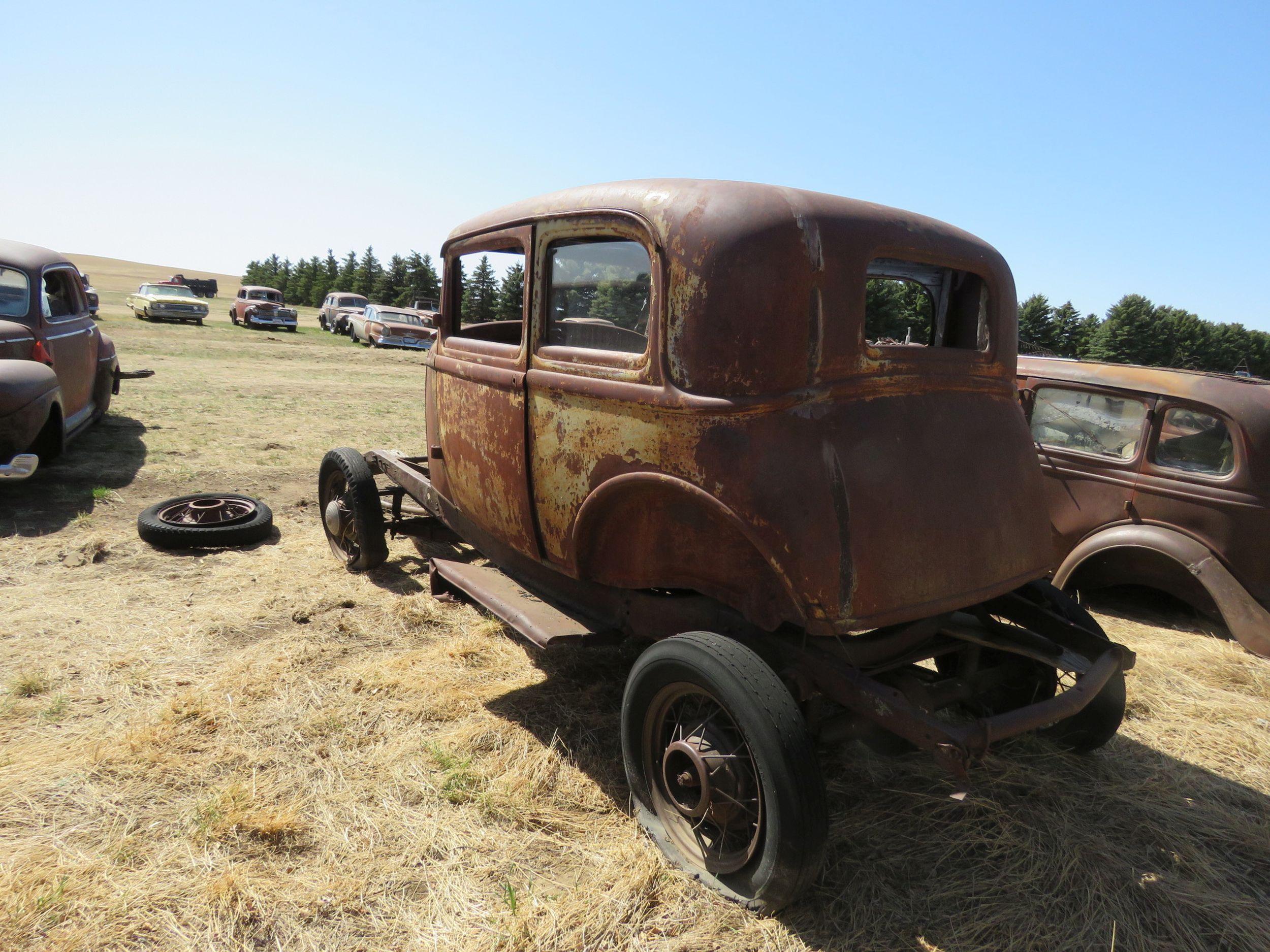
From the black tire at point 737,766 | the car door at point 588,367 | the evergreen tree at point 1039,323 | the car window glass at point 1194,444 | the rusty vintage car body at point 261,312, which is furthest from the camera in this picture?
the rusty vintage car body at point 261,312

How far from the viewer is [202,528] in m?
5.16

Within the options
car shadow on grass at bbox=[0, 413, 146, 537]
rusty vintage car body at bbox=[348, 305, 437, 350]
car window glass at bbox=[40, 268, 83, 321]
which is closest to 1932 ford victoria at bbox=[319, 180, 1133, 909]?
car shadow on grass at bbox=[0, 413, 146, 537]

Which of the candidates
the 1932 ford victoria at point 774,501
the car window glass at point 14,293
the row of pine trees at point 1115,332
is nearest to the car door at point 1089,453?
the 1932 ford victoria at point 774,501

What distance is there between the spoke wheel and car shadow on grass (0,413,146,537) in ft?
16.1

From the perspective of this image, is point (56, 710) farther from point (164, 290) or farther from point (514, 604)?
point (164, 290)

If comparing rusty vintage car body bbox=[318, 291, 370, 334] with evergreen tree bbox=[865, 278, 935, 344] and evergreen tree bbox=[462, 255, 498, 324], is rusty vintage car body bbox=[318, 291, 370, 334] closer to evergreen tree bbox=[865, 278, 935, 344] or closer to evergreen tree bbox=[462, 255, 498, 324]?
evergreen tree bbox=[462, 255, 498, 324]

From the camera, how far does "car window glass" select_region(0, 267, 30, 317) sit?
20.9ft

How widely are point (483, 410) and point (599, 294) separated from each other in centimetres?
84

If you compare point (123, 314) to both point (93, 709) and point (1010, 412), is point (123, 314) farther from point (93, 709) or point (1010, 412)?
point (1010, 412)

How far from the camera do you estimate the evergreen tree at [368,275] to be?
152 ft

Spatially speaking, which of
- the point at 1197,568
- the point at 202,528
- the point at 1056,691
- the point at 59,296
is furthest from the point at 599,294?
the point at 59,296

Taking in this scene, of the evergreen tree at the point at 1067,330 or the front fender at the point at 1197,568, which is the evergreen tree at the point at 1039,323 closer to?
the evergreen tree at the point at 1067,330

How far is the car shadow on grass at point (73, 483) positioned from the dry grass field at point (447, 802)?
2.70 ft

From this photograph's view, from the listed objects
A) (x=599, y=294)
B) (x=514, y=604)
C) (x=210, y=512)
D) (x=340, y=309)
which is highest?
(x=599, y=294)
